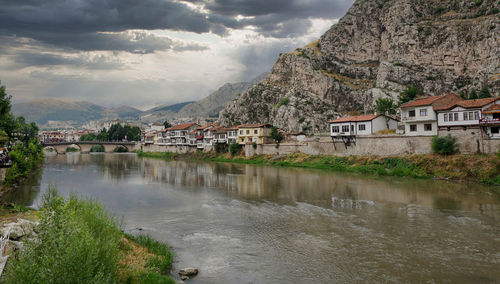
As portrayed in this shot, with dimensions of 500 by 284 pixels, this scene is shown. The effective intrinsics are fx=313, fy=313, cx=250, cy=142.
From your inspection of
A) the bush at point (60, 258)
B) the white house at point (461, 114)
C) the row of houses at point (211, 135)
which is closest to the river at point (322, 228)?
the bush at point (60, 258)

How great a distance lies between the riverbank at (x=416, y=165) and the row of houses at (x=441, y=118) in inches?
136

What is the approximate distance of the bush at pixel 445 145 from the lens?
3678 centimetres

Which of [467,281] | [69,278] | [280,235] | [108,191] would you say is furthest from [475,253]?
[108,191]

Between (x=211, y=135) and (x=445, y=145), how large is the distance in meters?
53.3

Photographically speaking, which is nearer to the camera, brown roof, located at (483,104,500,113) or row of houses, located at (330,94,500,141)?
brown roof, located at (483,104,500,113)

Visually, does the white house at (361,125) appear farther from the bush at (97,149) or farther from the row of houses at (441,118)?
the bush at (97,149)

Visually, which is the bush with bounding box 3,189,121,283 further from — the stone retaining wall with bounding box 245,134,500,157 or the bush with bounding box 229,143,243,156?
the bush with bounding box 229,143,243,156

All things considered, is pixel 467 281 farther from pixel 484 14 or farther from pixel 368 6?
pixel 368 6

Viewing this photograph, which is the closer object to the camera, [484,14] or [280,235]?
[280,235]

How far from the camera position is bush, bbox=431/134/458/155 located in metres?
36.8

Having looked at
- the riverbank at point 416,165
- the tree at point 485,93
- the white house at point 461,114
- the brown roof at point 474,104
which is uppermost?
the tree at point 485,93

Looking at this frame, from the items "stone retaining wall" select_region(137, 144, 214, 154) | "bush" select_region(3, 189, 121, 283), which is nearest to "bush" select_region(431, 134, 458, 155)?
"bush" select_region(3, 189, 121, 283)

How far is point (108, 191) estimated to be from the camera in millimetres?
33281

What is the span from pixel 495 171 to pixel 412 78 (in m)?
53.1
